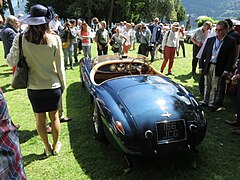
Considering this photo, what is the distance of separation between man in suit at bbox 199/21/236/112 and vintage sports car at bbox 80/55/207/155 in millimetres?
1865

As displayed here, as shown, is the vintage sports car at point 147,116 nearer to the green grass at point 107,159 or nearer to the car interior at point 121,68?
the green grass at point 107,159

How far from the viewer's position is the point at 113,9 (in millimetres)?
40219

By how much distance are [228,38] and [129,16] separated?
38.1 m

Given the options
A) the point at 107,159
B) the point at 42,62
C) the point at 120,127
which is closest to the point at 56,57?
the point at 42,62

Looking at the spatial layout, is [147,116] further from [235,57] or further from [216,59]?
[235,57]

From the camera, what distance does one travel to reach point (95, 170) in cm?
333

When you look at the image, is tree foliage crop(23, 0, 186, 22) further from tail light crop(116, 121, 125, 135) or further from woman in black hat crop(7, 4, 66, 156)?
tail light crop(116, 121, 125, 135)

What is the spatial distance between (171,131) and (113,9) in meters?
39.8

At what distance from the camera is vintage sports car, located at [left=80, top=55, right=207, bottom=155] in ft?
9.66

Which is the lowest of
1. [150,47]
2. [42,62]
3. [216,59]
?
[150,47]

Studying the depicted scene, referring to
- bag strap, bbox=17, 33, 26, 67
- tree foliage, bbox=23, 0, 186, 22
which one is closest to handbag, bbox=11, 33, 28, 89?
bag strap, bbox=17, 33, 26, 67

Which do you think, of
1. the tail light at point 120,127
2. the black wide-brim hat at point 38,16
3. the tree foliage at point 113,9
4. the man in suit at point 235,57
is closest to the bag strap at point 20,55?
the black wide-brim hat at point 38,16

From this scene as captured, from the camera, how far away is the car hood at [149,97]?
307cm

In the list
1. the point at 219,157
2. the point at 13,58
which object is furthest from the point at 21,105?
the point at 219,157
